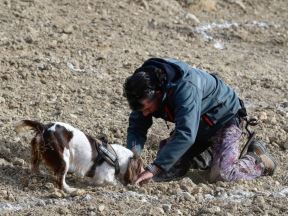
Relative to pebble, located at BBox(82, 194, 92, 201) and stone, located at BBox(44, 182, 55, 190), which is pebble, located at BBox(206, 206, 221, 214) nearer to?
pebble, located at BBox(82, 194, 92, 201)

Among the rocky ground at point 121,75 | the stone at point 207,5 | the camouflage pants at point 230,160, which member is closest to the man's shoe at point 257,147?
the camouflage pants at point 230,160

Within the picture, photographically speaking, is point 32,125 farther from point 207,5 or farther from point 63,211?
point 207,5

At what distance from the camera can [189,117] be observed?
6.12 m

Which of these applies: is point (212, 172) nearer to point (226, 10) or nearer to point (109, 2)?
point (109, 2)

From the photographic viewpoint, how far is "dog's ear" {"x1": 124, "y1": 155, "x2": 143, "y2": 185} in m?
6.44

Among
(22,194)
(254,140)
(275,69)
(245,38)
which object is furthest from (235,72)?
(22,194)

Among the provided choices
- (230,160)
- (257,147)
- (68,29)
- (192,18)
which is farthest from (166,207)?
(192,18)

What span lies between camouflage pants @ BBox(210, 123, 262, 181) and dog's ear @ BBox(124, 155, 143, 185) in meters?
0.89

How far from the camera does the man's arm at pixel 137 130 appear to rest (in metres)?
6.88

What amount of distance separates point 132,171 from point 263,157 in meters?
1.50

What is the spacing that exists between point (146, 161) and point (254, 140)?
1.18 meters

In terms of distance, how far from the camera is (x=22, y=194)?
6020 millimetres

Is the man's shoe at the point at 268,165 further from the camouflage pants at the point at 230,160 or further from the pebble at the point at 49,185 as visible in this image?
the pebble at the point at 49,185

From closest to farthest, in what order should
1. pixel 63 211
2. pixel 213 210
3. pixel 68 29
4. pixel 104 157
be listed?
1. pixel 63 211
2. pixel 213 210
3. pixel 104 157
4. pixel 68 29
